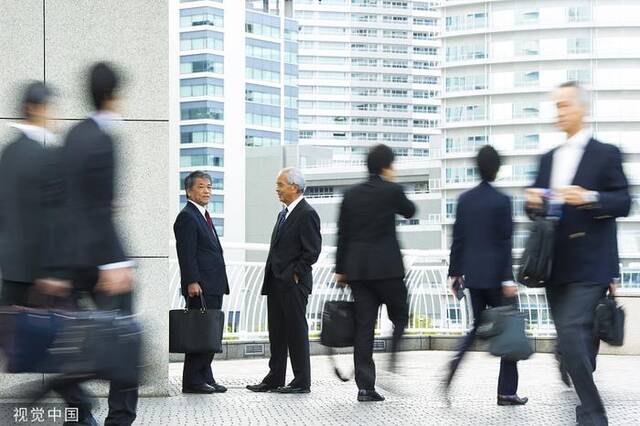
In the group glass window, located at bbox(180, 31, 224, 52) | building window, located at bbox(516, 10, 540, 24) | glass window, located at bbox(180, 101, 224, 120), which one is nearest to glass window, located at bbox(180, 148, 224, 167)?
glass window, located at bbox(180, 101, 224, 120)

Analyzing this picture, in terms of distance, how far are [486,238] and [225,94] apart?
149316mm

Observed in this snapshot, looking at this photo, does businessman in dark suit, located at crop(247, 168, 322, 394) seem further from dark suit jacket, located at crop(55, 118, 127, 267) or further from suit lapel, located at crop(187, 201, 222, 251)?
dark suit jacket, located at crop(55, 118, 127, 267)

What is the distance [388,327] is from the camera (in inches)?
608

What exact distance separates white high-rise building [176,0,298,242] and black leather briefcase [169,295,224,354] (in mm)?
137025

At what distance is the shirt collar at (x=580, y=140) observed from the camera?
656cm

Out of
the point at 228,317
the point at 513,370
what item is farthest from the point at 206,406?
the point at 228,317

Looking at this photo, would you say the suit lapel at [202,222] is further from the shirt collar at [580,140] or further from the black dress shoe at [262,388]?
the shirt collar at [580,140]

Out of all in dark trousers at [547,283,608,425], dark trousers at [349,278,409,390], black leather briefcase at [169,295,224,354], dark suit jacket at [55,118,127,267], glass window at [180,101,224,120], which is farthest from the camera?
glass window at [180,101,224,120]

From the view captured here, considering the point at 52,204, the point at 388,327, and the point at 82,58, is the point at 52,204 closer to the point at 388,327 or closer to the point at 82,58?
the point at 82,58

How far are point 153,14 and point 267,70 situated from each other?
512 feet

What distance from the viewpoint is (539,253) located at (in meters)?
6.38

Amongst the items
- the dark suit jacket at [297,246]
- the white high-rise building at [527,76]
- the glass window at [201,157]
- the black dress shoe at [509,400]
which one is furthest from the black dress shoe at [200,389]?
the glass window at [201,157]

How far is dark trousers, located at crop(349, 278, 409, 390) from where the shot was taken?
9086 mm

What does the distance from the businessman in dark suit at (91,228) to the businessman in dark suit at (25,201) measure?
14cm
